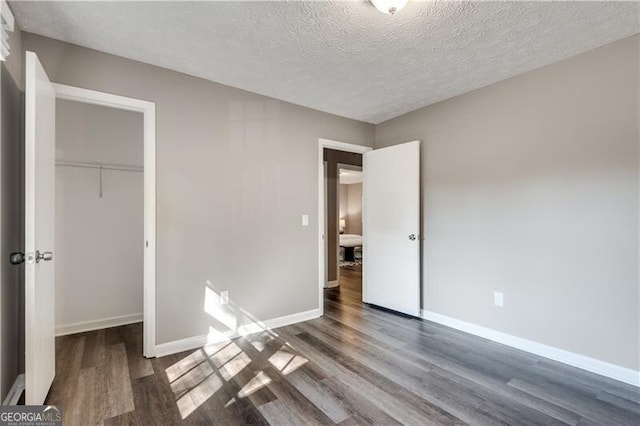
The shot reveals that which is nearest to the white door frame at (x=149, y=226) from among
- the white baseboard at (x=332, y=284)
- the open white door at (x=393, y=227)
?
the open white door at (x=393, y=227)

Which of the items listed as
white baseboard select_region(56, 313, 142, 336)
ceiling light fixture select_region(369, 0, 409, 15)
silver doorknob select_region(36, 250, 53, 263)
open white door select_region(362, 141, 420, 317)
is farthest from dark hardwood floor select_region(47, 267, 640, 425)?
ceiling light fixture select_region(369, 0, 409, 15)

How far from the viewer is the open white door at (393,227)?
3.49 m

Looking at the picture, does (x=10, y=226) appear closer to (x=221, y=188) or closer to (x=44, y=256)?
(x=44, y=256)

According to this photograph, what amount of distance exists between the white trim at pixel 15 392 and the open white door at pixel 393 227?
334cm

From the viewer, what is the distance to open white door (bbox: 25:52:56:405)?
1.63 metres

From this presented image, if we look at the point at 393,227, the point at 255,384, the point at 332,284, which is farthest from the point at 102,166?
the point at 332,284

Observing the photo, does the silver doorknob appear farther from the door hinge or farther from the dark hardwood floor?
the dark hardwood floor

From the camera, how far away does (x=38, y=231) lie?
171 cm

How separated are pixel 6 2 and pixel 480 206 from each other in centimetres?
384

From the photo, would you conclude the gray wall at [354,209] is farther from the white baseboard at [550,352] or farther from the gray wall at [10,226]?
the gray wall at [10,226]

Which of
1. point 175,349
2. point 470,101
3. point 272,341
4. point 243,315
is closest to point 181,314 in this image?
point 175,349

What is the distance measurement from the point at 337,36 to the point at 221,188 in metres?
1.66

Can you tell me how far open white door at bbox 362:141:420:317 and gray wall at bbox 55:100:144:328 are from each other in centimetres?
279

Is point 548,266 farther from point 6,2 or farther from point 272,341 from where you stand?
point 6,2
